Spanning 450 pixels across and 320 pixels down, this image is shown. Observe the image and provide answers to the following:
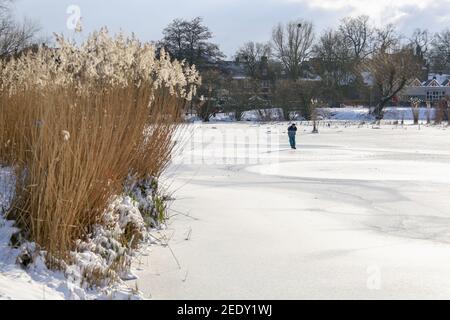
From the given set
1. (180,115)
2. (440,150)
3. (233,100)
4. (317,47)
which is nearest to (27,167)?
(180,115)

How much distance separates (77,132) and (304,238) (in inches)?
99.4

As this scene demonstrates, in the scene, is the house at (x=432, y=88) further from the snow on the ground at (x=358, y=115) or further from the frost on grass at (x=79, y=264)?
the frost on grass at (x=79, y=264)

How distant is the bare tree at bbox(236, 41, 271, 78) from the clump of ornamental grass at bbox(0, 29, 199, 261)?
190 ft

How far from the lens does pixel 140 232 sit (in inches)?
217

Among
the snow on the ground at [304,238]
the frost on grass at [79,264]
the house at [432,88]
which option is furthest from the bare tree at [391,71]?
the frost on grass at [79,264]

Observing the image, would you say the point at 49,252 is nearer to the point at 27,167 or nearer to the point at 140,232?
the point at 27,167

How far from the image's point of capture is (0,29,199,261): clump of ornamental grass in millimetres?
4180

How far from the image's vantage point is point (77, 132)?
4.74 m

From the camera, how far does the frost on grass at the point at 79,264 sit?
363 centimetres

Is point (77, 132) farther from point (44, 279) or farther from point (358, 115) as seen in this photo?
point (358, 115)

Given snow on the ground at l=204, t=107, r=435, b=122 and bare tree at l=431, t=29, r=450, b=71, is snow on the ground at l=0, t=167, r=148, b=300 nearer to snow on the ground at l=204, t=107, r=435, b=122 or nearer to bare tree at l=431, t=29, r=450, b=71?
snow on the ground at l=204, t=107, r=435, b=122

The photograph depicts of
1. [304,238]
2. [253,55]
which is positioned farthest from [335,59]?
[304,238]

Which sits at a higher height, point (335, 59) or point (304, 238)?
point (335, 59)
